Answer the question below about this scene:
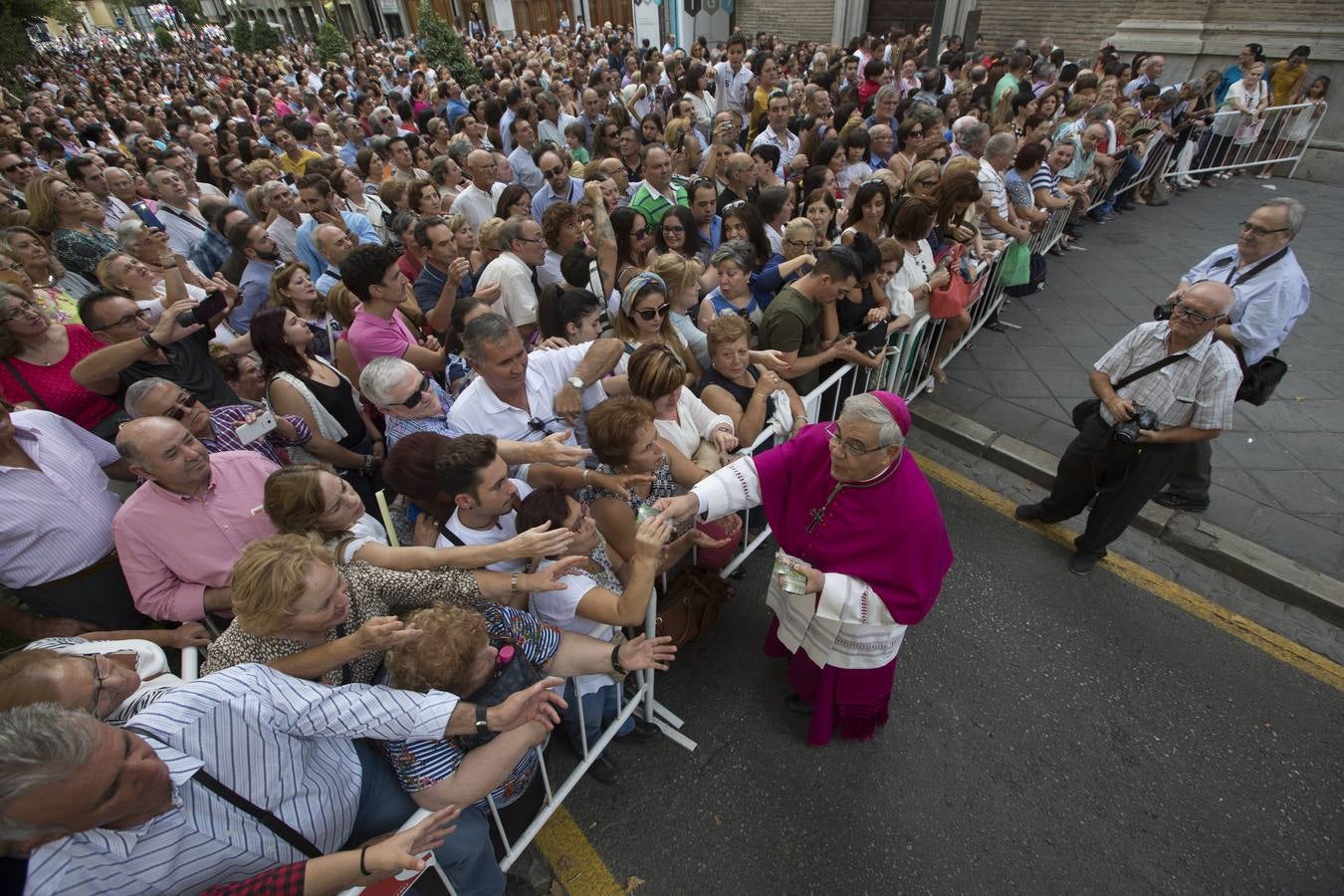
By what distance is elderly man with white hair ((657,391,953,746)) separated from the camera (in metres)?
2.38

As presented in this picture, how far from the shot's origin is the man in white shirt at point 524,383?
2.99 m

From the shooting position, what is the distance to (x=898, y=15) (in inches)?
752

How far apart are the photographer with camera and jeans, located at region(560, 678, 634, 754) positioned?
304 cm

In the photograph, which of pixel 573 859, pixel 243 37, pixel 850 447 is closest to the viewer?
pixel 850 447

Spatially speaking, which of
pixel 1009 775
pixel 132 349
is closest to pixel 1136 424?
pixel 1009 775

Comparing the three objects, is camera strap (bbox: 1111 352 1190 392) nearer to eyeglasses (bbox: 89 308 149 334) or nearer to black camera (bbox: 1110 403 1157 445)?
black camera (bbox: 1110 403 1157 445)

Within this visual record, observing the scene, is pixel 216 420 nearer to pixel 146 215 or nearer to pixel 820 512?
pixel 820 512

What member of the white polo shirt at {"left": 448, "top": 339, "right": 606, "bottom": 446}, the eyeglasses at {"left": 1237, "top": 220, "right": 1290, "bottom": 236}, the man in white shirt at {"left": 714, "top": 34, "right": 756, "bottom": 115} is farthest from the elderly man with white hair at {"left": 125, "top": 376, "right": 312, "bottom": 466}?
the man in white shirt at {"left": 714, "top": 34, "right": 756, "bottom": 115}

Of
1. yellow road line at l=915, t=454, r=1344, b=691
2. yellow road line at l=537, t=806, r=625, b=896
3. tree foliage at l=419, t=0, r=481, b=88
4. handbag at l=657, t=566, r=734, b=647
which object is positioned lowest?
yellow road line at l=915, t=454, r=1344, b=691

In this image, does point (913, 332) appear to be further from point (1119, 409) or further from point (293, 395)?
point (293, 395)

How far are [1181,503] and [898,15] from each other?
20745mm

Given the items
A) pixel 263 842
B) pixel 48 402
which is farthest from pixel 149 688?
pixel 48 402

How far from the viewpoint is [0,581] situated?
8.06 feet

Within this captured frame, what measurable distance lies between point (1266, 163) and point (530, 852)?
50.6 feet
